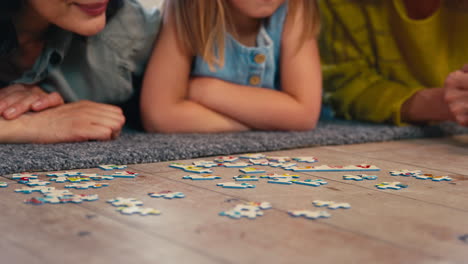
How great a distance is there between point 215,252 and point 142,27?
1.23 metres

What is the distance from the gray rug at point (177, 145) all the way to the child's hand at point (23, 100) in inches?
4.8

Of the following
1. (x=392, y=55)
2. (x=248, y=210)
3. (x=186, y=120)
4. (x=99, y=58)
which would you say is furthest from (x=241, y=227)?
(x=392, y=55)

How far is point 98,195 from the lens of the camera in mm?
1148

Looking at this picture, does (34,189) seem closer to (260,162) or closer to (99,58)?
(260,162)

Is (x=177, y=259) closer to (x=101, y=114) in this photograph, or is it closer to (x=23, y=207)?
(x=23, y=207)

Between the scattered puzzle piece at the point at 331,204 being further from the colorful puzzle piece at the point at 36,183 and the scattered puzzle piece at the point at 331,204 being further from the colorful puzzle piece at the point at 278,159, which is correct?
the colorful puzzle piece at the point at 36,183

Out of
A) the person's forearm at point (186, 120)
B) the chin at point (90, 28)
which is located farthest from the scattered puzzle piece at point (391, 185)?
the chin at point (90, 28)

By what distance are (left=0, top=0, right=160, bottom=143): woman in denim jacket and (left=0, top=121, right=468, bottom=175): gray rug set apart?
0.25ft

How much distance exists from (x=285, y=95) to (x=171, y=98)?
1.23 feet

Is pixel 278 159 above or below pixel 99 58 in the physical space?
below

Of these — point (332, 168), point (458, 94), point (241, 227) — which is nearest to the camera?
point (241, 227)

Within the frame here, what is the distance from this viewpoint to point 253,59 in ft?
6.70

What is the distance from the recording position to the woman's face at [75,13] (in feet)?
5.43

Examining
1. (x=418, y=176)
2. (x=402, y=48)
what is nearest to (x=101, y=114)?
(x=418, y=176)
